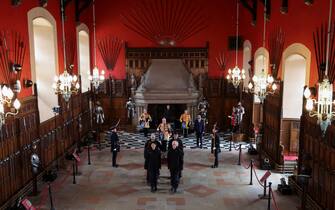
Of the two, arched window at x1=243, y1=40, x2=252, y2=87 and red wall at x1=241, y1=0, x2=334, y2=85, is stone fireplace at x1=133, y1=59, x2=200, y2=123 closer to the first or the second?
arched window at x1=243, y1=40, x2=252, y2=87

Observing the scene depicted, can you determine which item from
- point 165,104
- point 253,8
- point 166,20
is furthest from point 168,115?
point 253,8

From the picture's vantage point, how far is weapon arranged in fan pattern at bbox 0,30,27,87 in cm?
778

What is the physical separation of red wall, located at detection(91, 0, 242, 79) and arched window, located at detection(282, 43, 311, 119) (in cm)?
576

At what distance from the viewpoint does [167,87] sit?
51.0 feet

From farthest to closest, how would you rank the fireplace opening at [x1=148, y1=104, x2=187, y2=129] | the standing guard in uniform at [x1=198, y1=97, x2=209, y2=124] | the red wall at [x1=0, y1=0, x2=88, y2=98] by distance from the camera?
1. the fireplace opening at [x1=148, y1=104, x2=187, y2=129]
2. the standing guard in uniform at [x1=198, y1=97, x2=209, y2=124]
3. the red wall at [x1=0, y1=0, x2=88, y2=98]

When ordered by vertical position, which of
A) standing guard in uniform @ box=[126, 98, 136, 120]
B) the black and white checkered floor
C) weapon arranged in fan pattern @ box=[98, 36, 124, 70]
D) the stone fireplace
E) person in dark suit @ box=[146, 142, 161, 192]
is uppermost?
weapon arranged in fan pattern @ box=[98, 36, 124, 70]

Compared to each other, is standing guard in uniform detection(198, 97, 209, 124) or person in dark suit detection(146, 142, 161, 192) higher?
standing guard in uniform detection(198, 97, 209, 124)

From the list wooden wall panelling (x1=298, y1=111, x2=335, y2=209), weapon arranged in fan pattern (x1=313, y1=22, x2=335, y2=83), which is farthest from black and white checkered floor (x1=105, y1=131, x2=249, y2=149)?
weapon arranged in fan pattern (x1=313, y1=22, x2=335, y2=83)

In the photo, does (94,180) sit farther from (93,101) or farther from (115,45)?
(115,45)

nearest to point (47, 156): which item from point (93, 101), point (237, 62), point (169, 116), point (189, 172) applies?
point (189, 172)

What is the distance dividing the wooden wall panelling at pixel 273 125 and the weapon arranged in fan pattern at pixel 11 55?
7.14 meters

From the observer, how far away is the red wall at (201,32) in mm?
15516

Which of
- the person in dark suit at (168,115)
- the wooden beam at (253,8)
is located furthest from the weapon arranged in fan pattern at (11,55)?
the wooden beam at (253,8)

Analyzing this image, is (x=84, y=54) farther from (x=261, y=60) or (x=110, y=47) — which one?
(x=261, y=60)
